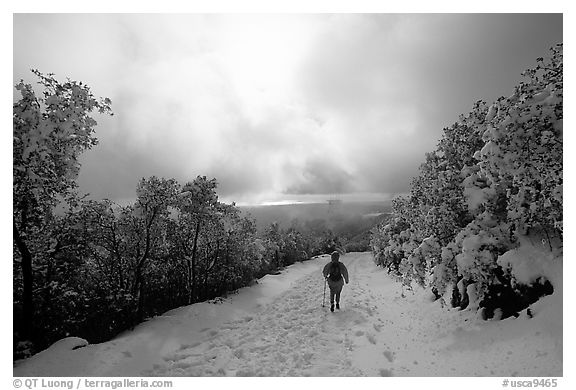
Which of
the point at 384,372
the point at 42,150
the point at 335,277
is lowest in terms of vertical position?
the point at 384,372

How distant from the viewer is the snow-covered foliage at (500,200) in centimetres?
621

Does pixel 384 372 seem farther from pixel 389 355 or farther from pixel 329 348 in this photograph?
pixel 329 348

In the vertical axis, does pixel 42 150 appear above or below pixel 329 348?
above

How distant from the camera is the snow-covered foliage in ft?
20.4

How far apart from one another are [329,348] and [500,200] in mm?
6149

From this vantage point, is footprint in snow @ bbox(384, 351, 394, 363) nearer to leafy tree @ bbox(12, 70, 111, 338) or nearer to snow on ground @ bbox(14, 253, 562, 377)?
snow on ground @ bbox(14, 253, 562, 377)

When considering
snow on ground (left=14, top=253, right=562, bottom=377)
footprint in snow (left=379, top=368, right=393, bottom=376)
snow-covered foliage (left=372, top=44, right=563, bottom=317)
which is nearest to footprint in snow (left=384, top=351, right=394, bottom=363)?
snow on ground (left=14, top=253, right=562, bottom=377)

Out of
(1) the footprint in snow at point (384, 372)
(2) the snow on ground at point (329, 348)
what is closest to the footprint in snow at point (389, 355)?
(2) the snow on ground at point (329, 348)

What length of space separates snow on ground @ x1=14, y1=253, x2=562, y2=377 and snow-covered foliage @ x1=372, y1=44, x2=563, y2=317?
896 mm

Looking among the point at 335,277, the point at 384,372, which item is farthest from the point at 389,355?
the point at 335,277

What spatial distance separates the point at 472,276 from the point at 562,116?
14.1 feet

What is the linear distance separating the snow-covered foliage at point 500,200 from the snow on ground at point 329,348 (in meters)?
0.90

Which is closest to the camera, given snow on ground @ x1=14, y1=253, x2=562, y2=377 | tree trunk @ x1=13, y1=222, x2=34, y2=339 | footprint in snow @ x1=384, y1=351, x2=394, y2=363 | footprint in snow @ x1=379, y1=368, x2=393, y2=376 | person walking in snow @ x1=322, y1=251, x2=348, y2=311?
snow on ground @ x1=14, y1=253, x2=562, y2=377

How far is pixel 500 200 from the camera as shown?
8484 millimetres
